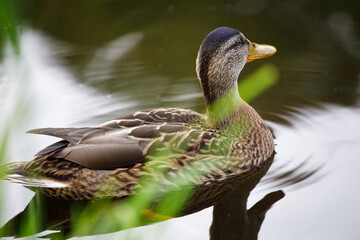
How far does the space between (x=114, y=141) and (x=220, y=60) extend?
1328 mm

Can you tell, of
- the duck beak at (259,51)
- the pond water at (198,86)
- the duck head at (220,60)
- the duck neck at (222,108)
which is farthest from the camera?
the duck beak at (259,51)

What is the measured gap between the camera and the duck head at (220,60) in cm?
493

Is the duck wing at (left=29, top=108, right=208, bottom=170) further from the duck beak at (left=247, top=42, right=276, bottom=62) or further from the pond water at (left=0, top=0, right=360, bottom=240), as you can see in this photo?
the duck beak at (left=247, top=42, right=276, bottom=62)

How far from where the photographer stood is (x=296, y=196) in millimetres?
4434

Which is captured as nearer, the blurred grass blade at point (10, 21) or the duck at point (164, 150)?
the blurred grass blade at point (10, 21)

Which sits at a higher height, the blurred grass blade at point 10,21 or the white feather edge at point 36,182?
the blurred grass blade at point 10,21

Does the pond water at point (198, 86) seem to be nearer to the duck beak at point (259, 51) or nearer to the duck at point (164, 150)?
the duck at point (164, 150)

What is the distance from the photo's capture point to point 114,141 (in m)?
4.64

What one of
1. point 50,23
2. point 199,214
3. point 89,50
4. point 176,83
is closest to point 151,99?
point 176,83

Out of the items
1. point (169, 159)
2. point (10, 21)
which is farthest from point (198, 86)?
point (10, 21)

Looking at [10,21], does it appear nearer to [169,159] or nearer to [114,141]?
[114,141]

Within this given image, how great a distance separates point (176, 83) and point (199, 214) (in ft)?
9.40

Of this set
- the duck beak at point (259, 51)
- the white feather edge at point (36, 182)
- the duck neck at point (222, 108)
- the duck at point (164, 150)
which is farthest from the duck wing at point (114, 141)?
the duck beak at point (259, 51)

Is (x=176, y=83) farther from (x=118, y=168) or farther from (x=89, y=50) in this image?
(x=118, y=168)
